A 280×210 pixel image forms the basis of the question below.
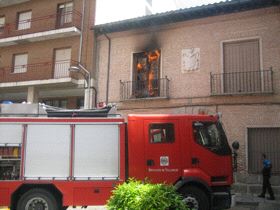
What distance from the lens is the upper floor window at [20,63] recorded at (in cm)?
2030

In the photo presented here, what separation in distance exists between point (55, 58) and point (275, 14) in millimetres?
10902

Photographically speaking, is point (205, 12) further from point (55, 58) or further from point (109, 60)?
point (55, 58)

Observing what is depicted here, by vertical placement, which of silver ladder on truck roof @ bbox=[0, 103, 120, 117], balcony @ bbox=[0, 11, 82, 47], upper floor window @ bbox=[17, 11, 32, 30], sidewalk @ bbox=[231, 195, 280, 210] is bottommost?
sidewalk @ bbox=[231, 195, 280, 210]

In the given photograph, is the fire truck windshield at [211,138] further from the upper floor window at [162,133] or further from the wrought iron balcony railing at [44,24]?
the wrought iron balcony railing at [44,24]

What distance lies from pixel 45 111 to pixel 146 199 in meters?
5.65

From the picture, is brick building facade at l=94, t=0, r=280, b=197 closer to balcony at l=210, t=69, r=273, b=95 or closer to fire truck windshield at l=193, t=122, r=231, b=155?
balcony at l=210, t=69, r=273, b=95

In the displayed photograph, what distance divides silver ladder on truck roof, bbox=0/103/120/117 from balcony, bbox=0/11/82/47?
30.7ft

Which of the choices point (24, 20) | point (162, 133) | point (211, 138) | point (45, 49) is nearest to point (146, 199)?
point (162, 133)

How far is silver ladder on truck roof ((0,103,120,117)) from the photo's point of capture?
9.63 metres

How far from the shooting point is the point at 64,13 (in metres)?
19.9

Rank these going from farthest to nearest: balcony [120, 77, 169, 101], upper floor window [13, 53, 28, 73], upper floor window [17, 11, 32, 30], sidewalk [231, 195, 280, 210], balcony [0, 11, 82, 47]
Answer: upper floor window [17, 11, 32, 30], upper floor window [13, 53, 28, 73], balcony [0, 11, 82, 47], balcony [120, 77, 169, 101], sidewalk [231, 195, 280, 210]

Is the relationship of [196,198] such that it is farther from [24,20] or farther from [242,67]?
[24,20]

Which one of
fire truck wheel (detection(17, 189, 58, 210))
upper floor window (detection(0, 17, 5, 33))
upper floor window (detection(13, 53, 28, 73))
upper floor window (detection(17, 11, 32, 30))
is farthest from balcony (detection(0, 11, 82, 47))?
fire truck wheel (detection(17, 189, 58, 210))


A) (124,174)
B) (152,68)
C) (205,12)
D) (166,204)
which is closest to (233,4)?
(205,12)
